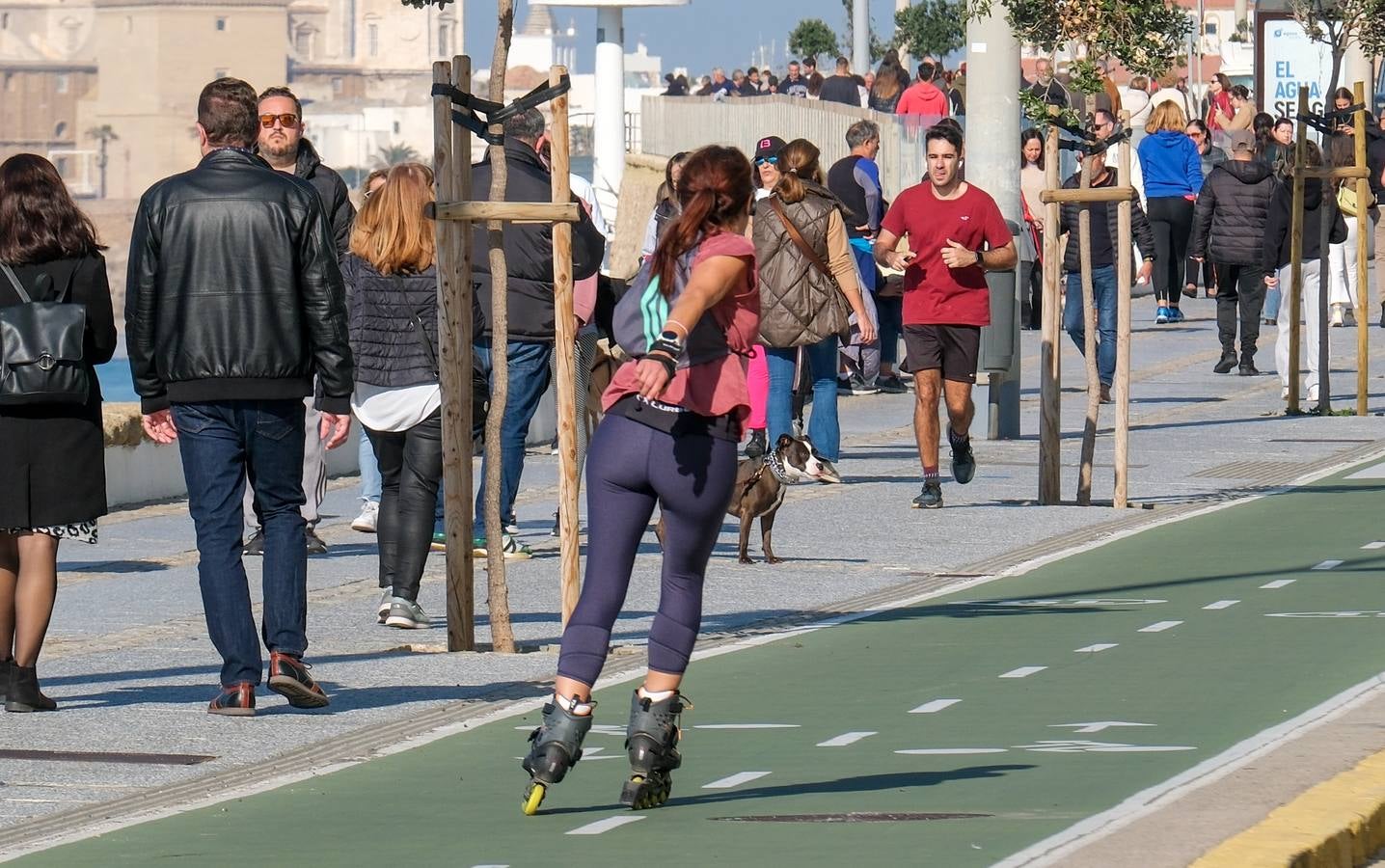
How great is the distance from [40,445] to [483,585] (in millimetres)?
3958

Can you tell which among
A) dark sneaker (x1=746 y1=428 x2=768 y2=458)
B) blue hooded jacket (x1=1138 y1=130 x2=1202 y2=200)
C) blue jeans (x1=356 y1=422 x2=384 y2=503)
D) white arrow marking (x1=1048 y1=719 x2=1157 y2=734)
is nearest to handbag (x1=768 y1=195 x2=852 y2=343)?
dark sneaker (x1=746 y1=428 x2=768 y2=458)

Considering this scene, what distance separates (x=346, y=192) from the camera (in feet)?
43.2

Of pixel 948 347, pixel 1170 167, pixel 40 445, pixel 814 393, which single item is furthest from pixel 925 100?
pixel 40 445

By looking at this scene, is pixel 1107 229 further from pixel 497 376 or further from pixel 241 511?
pixel 241 511

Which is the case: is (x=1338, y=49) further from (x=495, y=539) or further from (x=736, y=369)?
(x=736, y=369)

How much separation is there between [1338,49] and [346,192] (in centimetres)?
1475

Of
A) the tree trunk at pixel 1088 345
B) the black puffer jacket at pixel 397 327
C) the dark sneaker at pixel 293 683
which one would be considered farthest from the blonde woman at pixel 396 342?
the tree trunk at pixel 1088 345

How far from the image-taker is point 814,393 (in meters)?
16.2

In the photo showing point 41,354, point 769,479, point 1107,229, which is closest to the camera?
point 41,354

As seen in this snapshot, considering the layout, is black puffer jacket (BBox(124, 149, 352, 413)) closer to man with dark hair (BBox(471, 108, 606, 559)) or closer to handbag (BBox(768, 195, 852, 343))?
man with dark hair (BBox(471, 108, 606, 559))

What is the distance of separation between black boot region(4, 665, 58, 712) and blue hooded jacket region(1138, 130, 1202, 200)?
2341cm

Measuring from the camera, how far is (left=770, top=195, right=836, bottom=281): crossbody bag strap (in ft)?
50.9

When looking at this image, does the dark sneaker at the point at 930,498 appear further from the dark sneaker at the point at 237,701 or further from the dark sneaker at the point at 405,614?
the dark sneaker at the point at 237,701

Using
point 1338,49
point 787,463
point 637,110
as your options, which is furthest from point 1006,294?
point 637,110
